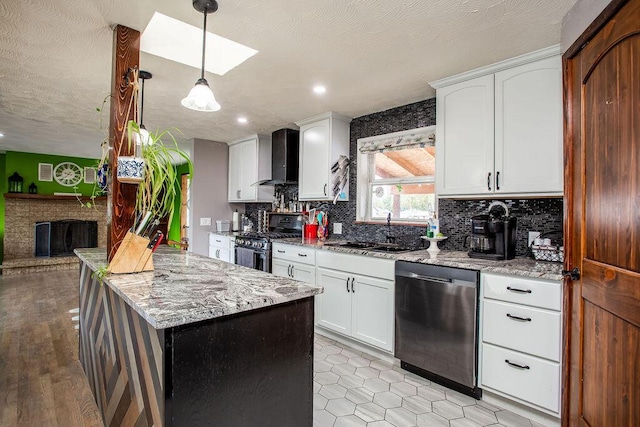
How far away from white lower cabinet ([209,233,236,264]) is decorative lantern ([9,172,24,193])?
14.7ft

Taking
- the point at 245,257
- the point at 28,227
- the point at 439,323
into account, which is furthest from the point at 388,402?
the point at 28,227

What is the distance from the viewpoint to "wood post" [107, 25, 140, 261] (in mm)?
1803

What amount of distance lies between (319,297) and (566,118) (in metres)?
2.34

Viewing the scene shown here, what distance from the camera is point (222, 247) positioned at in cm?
467

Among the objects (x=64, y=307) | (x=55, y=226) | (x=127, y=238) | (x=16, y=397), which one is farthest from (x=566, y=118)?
(x=55, y=226)

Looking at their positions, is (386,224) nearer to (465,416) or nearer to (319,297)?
(319,297)

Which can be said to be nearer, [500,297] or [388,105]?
[500,297]

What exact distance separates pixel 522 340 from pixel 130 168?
233 cm

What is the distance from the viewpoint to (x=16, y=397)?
6.91 ft

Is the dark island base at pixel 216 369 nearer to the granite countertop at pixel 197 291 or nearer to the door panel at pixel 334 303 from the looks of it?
the granite countertop at pixel 197 291

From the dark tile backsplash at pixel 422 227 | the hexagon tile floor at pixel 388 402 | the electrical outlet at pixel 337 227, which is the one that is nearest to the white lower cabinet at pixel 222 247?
the dark tile backsplash at pixel 422 227

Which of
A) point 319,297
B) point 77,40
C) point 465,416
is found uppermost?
point 77,40

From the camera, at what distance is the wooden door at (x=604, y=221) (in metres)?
1.19

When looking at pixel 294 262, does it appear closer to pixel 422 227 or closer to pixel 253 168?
pixel 422 227
